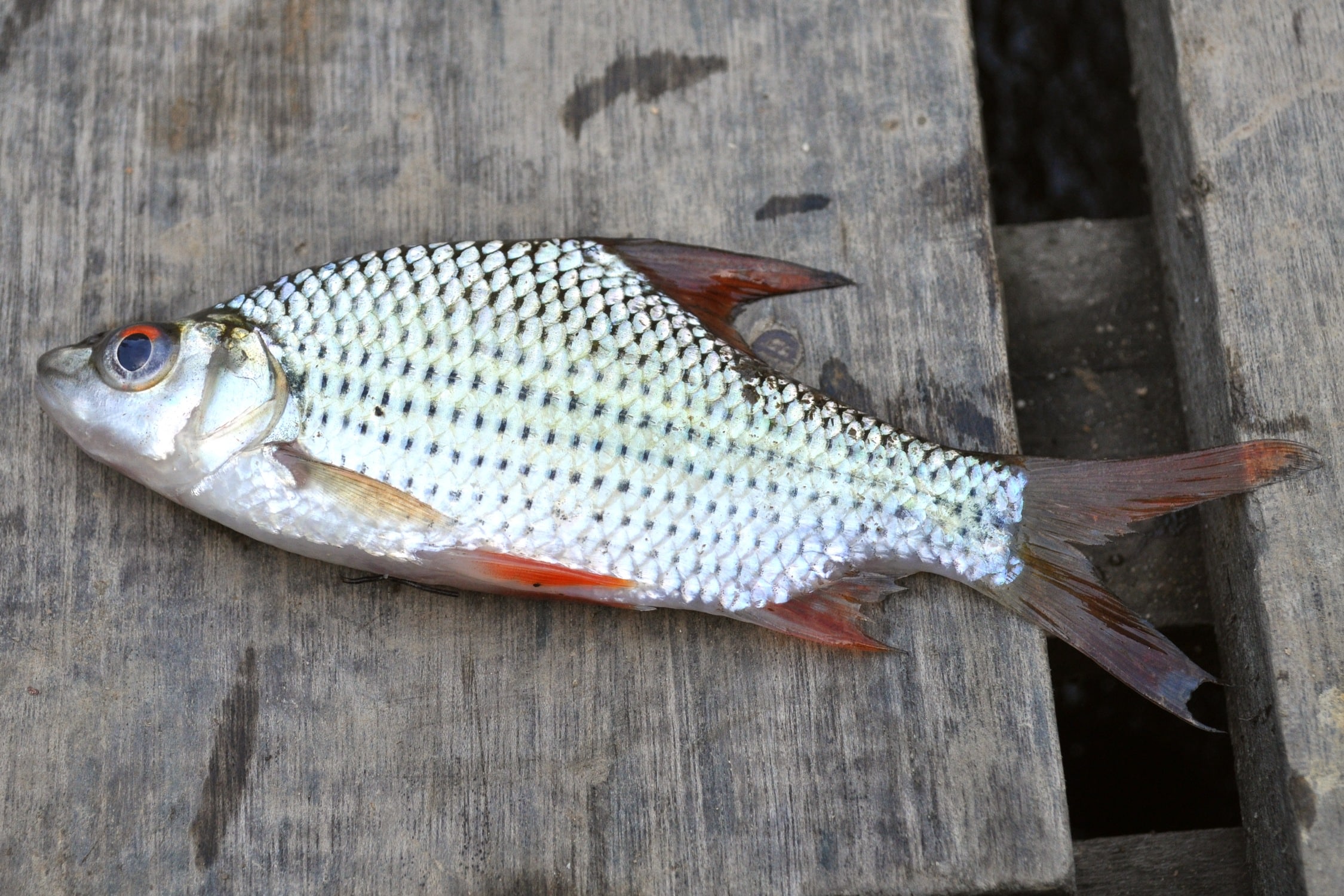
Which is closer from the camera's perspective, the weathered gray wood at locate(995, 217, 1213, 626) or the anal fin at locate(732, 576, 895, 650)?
the anal fin at locate(732, 576, 895, 650)

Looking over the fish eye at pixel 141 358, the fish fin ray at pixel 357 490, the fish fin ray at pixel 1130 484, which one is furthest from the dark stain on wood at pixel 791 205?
the fish eye at pixel 141 358

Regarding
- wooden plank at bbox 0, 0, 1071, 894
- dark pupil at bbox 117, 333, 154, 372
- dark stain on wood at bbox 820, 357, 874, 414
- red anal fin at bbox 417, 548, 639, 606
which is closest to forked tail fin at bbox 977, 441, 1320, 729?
wooden plank at bbox 0, 0, 1071, 894

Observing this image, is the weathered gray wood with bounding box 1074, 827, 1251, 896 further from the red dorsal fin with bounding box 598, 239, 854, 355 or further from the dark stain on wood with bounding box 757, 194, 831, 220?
the dark stain on wood with bounding box 757, 194, 831, 220

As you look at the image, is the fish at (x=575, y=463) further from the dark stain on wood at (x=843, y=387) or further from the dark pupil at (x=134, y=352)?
the dark stain on wood at (x=843, y=387)

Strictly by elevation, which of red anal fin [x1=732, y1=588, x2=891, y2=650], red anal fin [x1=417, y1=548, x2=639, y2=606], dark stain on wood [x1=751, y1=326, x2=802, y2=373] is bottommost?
red anal fin [x1=732, y1=588, x2=891, y2=650]

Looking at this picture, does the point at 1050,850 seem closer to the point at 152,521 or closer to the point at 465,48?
the point at 152,521

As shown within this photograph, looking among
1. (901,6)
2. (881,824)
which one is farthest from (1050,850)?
(901,6)
